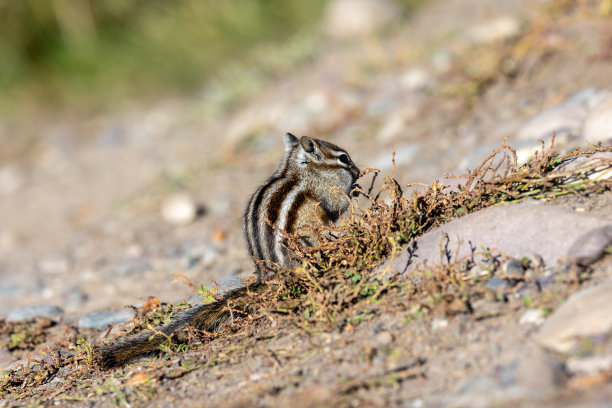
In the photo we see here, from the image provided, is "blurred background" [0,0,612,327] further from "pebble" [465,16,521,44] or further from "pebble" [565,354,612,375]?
"pebble" [565,354,612,375]

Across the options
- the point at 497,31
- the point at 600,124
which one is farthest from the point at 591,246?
the point at 497,31

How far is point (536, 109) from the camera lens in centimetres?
684

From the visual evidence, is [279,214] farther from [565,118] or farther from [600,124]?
[565,118]

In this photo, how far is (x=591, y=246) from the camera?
3346 mm

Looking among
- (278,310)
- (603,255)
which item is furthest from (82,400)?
(603,255)

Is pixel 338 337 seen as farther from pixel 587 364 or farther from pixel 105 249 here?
pixel 105 249

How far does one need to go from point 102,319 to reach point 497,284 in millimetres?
3040

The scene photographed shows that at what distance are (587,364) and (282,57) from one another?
893 cm

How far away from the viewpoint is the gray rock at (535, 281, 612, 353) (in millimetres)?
2857

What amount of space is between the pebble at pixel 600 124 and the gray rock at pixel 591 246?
174 cm

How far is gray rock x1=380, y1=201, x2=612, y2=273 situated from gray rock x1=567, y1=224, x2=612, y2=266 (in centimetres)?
6

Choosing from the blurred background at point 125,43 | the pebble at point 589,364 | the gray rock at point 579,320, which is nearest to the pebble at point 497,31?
the blurred background at point 125,43

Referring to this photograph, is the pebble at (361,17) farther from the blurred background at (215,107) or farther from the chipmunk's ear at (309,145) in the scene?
the chipmunk's ear at (309,145)

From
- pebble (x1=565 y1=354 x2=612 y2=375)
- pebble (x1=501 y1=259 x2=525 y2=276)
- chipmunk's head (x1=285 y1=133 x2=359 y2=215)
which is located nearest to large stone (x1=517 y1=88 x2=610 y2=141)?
chipmunk's head (x1=285 y1=133 x2=359 y2=215)
